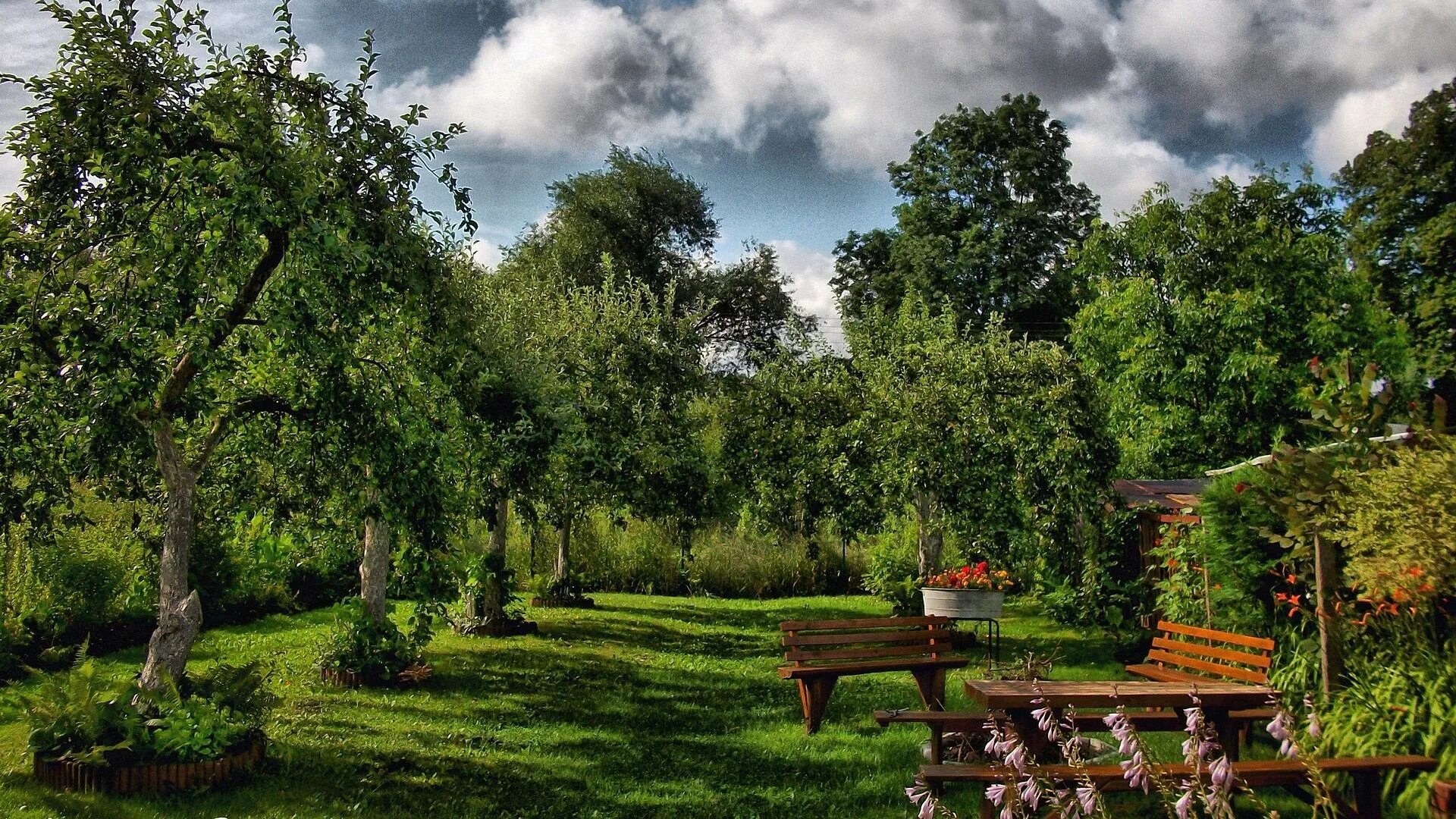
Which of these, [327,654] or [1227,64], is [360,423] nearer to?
[327,654]

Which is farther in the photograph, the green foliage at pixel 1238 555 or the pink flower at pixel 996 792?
the green foliage at pixel 1238 555

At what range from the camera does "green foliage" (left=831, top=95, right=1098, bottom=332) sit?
89.0 feet

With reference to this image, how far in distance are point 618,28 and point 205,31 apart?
10.4 ft

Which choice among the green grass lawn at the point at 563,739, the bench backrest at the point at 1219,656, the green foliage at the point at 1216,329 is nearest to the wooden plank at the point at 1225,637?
the bench backrest at the point at 1219,656

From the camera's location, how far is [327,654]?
31.2ft

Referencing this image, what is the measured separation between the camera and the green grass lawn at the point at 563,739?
6.07 meters

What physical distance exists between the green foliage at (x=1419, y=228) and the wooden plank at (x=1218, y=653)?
17.4m

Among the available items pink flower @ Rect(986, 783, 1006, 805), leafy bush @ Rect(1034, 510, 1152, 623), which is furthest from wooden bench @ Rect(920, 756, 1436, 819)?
leafy bush @ Rect(1034, 510, 1152, 623)

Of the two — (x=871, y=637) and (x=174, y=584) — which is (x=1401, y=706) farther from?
(x=174, y=584)

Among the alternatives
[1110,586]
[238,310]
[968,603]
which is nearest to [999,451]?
[1110,586]

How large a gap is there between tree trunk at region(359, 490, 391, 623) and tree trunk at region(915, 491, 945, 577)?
269 inches

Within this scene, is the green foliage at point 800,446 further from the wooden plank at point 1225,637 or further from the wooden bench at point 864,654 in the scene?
the wooden plank at point 1225,637

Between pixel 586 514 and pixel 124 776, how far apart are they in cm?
1077

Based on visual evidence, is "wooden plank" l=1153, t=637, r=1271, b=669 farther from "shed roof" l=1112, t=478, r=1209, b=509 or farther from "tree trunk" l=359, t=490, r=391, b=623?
"tree trunk" l=359, t=490, r=391, b=623
